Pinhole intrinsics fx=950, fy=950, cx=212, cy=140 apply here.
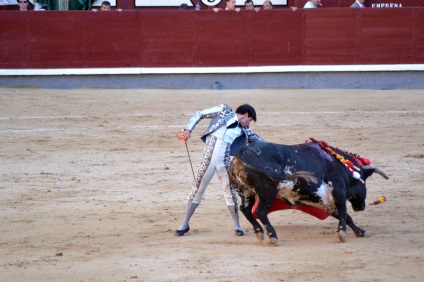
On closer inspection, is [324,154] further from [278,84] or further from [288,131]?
[278,84]

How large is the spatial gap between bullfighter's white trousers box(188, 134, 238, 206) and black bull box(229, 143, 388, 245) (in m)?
0.37

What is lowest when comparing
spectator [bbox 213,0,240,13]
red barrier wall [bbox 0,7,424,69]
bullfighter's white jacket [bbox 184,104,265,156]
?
bullfighter's white jacket [bbox 184,104,265,156]

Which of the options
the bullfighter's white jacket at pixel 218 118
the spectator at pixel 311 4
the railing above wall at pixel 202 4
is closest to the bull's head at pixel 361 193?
the bullfighter's white jacket at pixel 218 118

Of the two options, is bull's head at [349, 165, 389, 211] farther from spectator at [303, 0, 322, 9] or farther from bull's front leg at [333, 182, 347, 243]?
spectator at [303, 0, 322, 9]

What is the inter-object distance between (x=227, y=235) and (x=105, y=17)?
879cm

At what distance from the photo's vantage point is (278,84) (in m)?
14.6

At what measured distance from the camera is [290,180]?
18.6 ft

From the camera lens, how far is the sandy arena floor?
516 centimetres

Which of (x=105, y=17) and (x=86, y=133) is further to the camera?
(x=105, y=17)

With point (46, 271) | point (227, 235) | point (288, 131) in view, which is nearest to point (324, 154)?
point (227, 235)

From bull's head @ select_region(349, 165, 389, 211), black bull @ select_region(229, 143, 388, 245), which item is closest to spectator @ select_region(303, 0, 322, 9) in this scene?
bull's head @ select_region(349, 165, 389, 211)

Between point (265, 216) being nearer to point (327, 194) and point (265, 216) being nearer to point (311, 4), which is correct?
point (327, 194)

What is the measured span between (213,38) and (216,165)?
8486 mm

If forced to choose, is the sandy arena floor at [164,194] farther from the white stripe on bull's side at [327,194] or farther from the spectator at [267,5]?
the spectator at [267,5]
